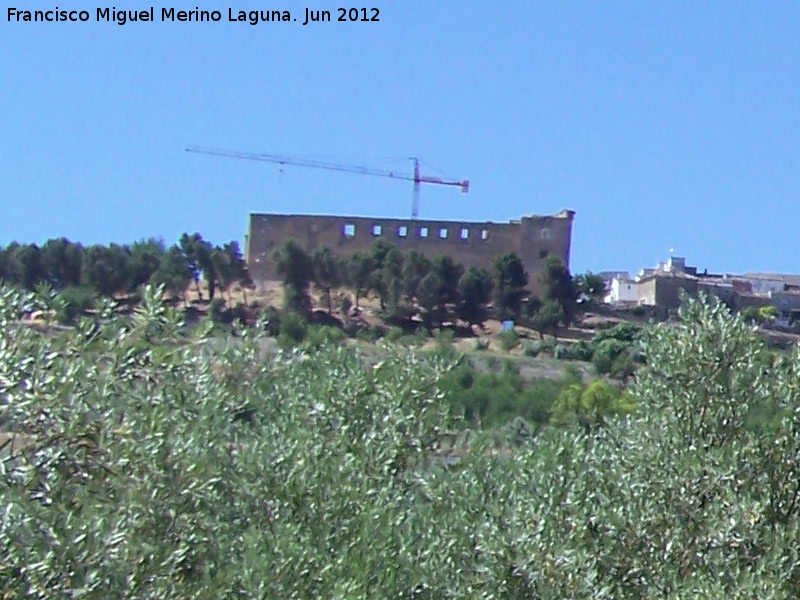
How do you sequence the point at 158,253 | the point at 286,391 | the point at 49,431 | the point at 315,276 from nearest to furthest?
the point at 49,431
the point at 286,391
the point at 158,253
the point at 315,276

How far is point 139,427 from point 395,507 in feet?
4.05

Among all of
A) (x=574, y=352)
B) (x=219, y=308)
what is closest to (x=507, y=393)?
(x=574, y=352)

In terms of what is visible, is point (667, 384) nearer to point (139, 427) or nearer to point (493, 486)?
point (493, 486)

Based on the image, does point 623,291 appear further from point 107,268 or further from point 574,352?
point 107,268

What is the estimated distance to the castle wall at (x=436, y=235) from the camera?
4394 cm

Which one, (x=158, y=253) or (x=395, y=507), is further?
(x=158, y=253)

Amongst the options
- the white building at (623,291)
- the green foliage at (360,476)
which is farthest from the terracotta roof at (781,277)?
the green foliage at (360,476)

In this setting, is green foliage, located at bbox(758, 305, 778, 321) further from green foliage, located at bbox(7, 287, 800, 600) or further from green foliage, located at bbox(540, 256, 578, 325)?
green foliage, located at bbox(7, 287, 800, 600)

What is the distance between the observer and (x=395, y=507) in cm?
566

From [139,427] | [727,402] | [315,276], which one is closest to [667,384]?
[727,402]

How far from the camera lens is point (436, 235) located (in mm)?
44750

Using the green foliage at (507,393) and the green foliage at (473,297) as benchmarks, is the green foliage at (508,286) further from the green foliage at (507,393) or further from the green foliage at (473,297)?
the green foliage at (507,393)

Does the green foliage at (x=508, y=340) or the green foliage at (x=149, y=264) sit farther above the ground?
the green foliage at (x=149, y=264)

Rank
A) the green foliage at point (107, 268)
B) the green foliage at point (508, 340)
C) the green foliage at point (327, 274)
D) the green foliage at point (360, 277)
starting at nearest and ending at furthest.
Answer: the green foliage at point (107, 268) → the green foliage at point (508, 340) → the green foliage at point (360, 277) → the green foliage at point (327, 274)
